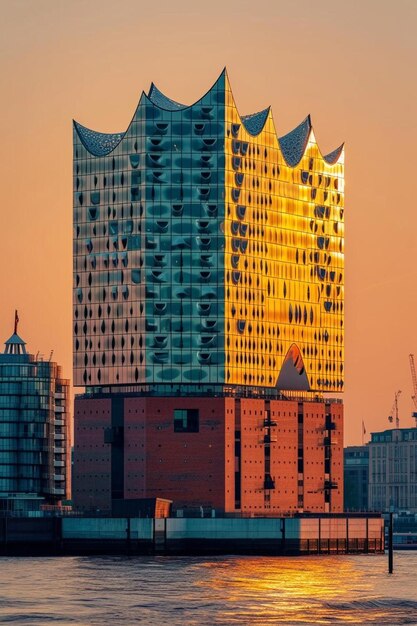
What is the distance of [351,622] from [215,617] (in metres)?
12.0

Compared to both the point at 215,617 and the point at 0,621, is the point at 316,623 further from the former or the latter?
the point at 0,621

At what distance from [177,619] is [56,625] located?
40.7 feet

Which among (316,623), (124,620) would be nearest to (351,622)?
(316,623)

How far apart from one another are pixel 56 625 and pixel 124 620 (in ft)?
25.5

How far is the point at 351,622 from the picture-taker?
198 m

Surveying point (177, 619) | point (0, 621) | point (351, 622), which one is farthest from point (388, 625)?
point (0, 621)

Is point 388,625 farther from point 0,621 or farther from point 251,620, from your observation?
point 0,621

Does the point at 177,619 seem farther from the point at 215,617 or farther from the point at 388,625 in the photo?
the point at 388,625

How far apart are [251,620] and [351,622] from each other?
28.6ft

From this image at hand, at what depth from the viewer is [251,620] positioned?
648 feet

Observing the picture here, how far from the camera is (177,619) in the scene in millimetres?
197875

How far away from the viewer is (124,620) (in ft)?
643

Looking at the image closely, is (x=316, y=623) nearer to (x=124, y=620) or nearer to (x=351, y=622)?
(x=351, y=622)

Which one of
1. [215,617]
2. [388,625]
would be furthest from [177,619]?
[388,625]
